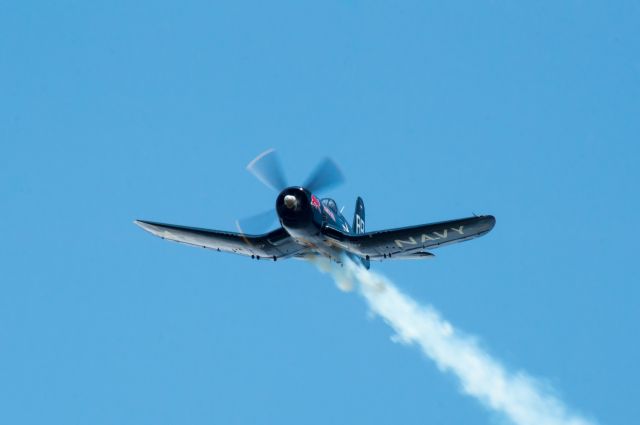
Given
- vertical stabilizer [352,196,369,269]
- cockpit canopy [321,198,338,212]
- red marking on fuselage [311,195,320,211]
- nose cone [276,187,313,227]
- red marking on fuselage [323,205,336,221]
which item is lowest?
nose cone [276,187,313,227]

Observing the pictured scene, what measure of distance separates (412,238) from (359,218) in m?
8.64

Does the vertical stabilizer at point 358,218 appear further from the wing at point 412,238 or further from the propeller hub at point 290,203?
the propeller hub at point 290,203

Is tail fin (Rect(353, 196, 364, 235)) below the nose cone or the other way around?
the other way around

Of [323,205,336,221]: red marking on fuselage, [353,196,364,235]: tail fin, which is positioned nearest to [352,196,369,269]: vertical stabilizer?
[353,196,364,235]: tail fin

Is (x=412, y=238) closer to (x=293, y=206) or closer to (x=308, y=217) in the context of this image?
(x=308, y=217)

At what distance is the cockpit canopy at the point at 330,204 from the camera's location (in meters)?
38.8

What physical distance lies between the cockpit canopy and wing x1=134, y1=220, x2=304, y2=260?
1624mm

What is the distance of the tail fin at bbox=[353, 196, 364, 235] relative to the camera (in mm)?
45688

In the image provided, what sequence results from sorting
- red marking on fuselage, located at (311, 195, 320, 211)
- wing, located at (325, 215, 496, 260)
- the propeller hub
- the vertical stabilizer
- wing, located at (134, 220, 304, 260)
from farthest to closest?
1. the vertical stabilizer
2. wing, located at (134, 220, 304, 260)
3. red marking on fuselage, located at (311, 195, 320, 211)
4. the propeller hub
5. wing, located at (325, 215, 496, 260)

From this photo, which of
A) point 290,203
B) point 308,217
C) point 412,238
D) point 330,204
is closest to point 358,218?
point 330,204

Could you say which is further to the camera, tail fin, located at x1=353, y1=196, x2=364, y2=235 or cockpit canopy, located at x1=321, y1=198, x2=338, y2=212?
tail fin, located at x1=353, y1=196, x2=364, y2=235

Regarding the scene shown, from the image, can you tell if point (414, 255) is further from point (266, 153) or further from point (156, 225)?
point (156, 225)

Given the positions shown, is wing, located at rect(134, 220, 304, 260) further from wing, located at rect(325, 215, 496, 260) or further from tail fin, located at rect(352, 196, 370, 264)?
tail fin, located at rect(352, 196, 370, 264)

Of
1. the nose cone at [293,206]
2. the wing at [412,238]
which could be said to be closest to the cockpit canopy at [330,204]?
the wing at [412,238]
